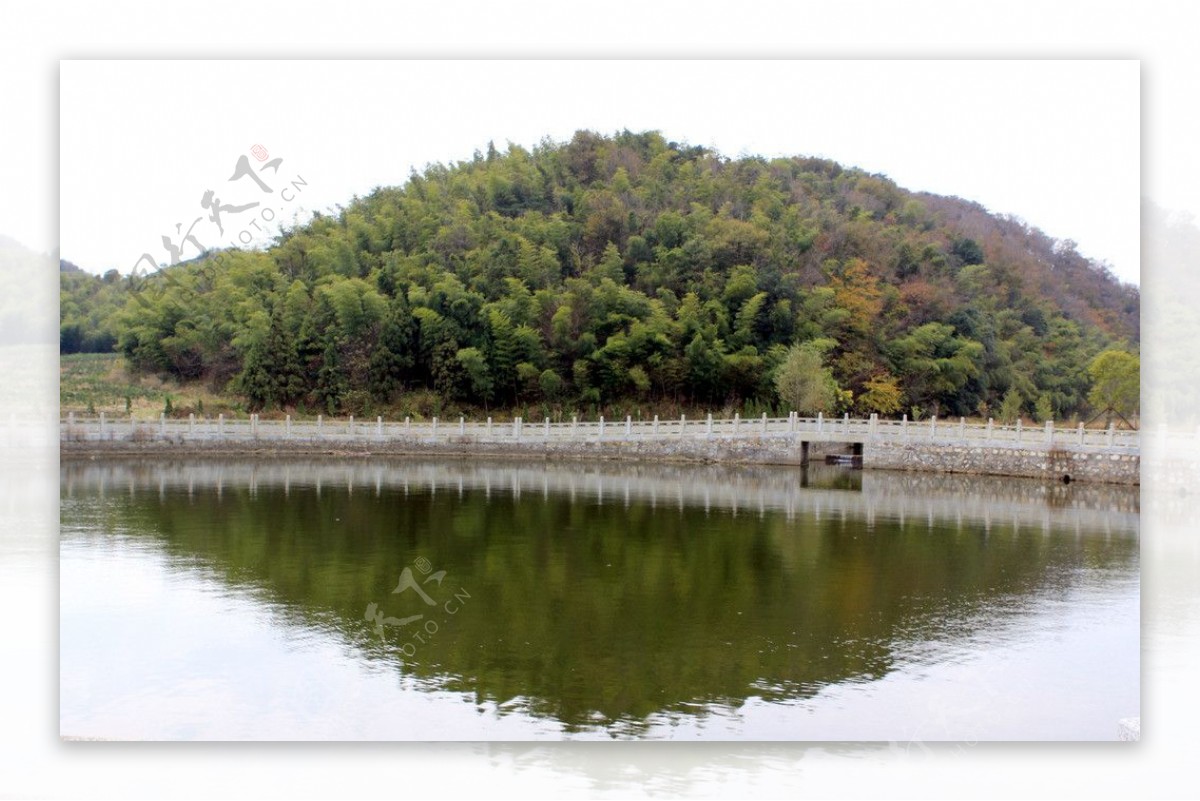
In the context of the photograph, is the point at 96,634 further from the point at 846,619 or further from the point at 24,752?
the point at 846,619

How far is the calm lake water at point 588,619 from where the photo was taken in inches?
306

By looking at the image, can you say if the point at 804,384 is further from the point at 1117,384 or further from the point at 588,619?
the point at 588,619

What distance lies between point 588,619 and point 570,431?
16225mm

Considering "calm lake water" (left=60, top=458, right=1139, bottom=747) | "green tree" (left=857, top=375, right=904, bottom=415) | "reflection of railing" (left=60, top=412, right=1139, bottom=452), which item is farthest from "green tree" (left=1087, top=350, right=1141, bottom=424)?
"green tree" (left=857, top=375, right=904, bottom=415)

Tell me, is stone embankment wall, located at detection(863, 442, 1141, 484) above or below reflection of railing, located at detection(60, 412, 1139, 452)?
below

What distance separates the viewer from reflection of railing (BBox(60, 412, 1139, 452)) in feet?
76.1

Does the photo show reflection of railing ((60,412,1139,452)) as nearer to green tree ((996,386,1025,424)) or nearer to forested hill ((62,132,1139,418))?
forested hill ((62,132,1139,418))

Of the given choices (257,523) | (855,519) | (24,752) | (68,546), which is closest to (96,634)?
(24,752)

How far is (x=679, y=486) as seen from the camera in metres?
21.1

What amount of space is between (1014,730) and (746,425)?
59.5ft

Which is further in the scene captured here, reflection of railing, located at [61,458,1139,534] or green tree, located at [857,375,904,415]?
green tree, located at [857,375,904,415]

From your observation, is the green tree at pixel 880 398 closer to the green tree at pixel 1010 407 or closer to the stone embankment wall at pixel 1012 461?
the green tree at pixel 1010 407

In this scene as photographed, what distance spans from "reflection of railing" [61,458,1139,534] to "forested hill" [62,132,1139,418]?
18.2ft

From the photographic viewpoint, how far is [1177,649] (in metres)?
8.64
